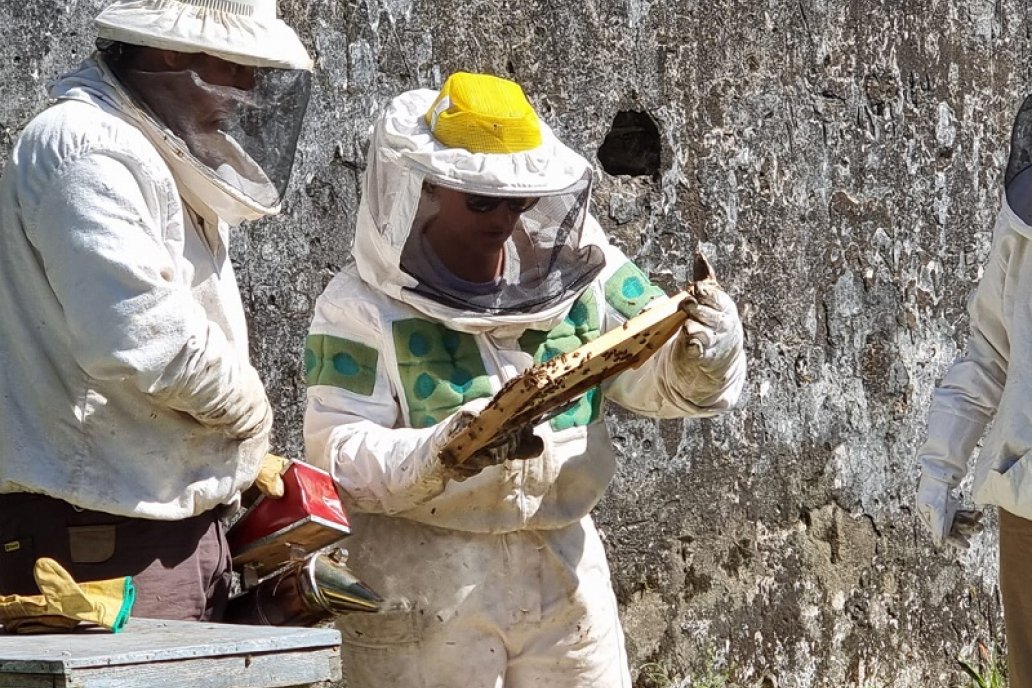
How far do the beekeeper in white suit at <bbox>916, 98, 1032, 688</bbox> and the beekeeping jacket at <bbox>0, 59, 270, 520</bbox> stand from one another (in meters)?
1.82

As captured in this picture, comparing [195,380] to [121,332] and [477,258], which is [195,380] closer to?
[121,332]

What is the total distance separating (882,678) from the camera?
5625mm

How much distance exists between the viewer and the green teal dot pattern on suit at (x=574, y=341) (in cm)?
379

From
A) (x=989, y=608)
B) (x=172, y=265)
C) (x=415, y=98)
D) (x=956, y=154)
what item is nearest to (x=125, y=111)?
(x=172, y=265)

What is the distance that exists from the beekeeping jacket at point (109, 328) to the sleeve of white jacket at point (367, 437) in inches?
12.4

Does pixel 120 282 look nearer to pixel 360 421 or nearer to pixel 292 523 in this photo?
pixel 292 523

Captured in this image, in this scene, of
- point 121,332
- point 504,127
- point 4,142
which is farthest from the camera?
point 4,142

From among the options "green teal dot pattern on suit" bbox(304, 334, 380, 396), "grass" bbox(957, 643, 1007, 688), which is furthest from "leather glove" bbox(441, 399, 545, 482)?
"grass" bbox(957, 643, 1007, 688)

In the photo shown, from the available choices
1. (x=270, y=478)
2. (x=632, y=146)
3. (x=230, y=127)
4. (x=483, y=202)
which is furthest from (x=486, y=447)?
(x=632, y=146)

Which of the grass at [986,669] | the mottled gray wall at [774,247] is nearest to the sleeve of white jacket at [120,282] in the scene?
the mottled gray wall at [774,247]

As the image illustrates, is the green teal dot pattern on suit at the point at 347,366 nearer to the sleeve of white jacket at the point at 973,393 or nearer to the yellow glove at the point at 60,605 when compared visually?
the yellow glove at the point at 60,605

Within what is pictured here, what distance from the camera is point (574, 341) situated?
3848 mm

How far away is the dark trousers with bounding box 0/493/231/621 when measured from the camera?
3213 millimetres

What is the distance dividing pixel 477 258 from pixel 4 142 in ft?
4.75
